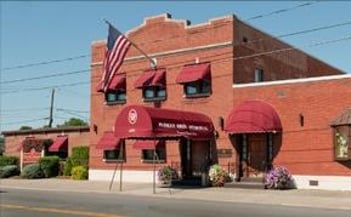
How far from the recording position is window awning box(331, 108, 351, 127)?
88.6 ft

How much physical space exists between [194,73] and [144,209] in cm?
1412

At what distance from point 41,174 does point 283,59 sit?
1846 centimetres

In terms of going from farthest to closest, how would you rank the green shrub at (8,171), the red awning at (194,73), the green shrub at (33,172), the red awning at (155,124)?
the green shrub at (8,171) < the green shrub at (33,172) < the red awning at (194,73) < the red awning at (155,124)

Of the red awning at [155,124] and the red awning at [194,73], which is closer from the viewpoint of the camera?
the red awning at [155,124]

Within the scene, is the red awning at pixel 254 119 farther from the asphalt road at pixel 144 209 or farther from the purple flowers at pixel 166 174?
the asphalt road at pixel 144 209

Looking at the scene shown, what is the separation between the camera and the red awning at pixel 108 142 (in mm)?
36781

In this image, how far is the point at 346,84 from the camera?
1088 inches

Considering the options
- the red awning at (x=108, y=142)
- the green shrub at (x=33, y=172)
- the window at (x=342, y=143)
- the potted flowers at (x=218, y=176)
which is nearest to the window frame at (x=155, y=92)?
the red awning at (x=108, y=142)

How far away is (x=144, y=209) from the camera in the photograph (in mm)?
19797

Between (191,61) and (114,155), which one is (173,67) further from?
(114,155)

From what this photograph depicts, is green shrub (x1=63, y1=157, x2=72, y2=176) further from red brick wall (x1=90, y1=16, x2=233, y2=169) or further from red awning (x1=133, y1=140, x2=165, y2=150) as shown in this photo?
red awning (x1=133, y1=140, x2=165, y2=150)

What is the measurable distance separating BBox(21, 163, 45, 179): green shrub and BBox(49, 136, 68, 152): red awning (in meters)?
2.83

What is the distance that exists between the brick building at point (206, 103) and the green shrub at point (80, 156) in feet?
8.36

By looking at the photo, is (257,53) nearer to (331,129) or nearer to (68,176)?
(331,129)
